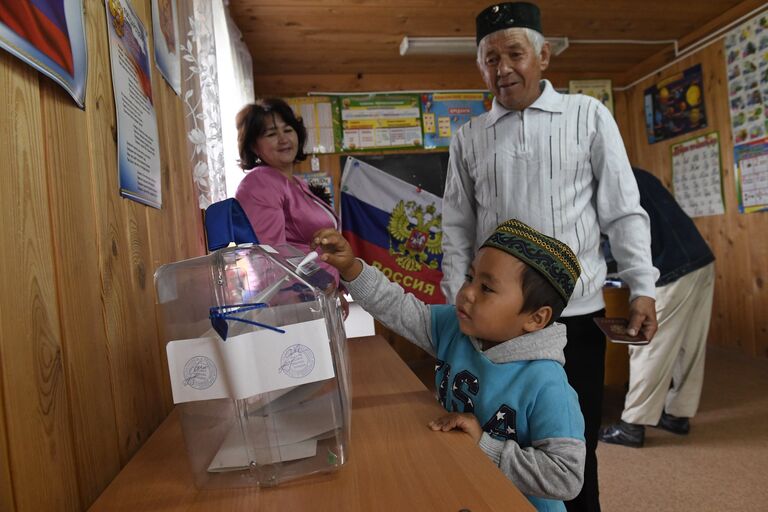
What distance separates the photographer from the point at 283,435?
637mm

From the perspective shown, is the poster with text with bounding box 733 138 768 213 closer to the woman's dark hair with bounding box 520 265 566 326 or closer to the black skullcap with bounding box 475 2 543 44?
the black skullcap with bounding box 475 2 543 44

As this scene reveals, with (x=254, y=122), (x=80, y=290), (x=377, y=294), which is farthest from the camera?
(x=254, y=122)

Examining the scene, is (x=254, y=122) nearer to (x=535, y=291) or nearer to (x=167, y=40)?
(x=167, y=40)

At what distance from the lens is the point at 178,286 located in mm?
692

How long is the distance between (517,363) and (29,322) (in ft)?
2.17

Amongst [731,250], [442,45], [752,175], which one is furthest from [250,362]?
[731,250]

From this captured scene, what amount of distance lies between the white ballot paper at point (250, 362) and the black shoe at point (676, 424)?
7.82 feet

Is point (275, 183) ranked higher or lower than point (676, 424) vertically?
higher

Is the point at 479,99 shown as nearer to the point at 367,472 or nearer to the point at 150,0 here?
the point at 150,0

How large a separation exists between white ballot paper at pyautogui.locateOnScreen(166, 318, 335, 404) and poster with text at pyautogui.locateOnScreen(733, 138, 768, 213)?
11.6ft

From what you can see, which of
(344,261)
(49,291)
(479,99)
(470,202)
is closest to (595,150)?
(470,202)

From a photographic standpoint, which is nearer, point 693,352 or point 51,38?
point 51,38

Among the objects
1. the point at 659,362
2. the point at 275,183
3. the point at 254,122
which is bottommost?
the point at 659,362

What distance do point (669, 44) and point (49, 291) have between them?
4388 millimetres
